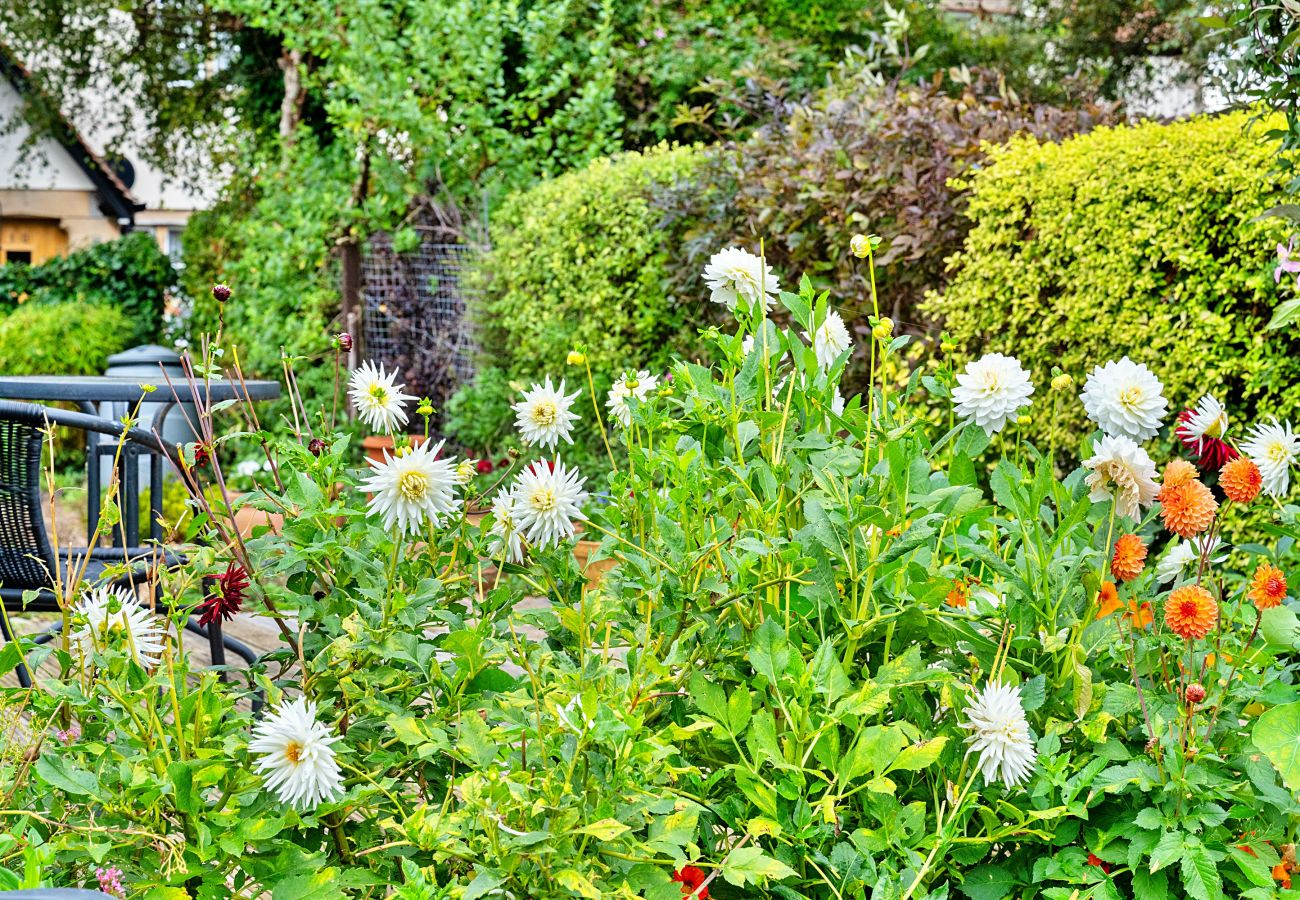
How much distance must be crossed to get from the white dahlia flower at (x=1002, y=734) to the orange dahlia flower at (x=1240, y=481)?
0.37 meters

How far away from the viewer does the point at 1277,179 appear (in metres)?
2.87

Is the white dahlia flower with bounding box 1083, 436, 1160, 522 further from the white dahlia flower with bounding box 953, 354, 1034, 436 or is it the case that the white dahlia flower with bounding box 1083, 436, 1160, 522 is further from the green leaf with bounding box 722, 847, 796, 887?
the green leaf with bounding box 722, 847, 796, 887

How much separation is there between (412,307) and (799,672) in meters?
6.57

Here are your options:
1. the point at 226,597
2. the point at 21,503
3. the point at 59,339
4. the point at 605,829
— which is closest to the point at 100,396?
the point at 21,503

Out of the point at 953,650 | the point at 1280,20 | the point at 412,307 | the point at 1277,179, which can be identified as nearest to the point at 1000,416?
the point at 953,650

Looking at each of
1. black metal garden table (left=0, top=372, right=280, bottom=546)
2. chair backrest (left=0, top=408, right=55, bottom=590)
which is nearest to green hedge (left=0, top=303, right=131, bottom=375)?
black metal garden table (left=0, top=372, right=280, bottom=546)

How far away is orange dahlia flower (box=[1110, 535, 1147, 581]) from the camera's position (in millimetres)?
1429

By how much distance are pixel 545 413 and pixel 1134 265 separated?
238cm

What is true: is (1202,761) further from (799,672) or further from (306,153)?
(306,153)

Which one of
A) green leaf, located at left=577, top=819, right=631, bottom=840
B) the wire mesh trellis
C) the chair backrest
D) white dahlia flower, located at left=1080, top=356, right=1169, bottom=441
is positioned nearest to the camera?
green leaf, located at left=577, top=819, right=631, bottom=840

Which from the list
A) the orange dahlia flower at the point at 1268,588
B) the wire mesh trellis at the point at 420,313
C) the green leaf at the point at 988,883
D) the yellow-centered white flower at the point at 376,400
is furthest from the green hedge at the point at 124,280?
the orange dahlia flower at the point at 1268,588

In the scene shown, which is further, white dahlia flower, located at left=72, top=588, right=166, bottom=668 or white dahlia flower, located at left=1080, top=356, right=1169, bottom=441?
white dahlia flower, located at left=1080, top=356, right=1169, bottom=441

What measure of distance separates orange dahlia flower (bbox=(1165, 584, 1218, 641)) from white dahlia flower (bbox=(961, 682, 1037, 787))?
0.19 meters

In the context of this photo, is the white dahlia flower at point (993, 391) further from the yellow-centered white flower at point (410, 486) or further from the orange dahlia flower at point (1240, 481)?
the yellow-centered white flower at point (410, 486)
